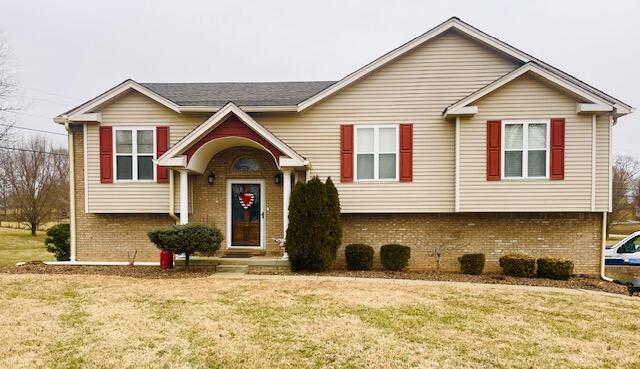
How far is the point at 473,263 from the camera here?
11.0 meters

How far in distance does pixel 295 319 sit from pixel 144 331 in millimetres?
2240

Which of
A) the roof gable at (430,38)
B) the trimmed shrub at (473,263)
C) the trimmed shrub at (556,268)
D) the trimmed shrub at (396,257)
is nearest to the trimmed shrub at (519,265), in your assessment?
the trimmed shrub at (556,268)

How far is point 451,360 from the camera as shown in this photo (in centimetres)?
475

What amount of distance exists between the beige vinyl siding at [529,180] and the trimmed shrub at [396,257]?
203 centimetres

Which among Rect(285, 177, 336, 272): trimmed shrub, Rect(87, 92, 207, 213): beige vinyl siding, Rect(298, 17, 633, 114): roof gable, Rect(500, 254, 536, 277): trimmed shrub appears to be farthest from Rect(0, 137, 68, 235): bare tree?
Rect(500, 254, 536, 277): trimmed shrub

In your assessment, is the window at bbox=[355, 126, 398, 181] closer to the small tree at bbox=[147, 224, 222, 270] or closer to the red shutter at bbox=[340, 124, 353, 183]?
the red shutter at bbox=[340, 124, 353, 183]

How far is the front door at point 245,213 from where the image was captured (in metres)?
12.5

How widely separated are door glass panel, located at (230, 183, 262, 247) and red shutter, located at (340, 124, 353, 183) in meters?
2.84

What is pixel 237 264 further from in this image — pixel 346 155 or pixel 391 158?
pixel 391 158

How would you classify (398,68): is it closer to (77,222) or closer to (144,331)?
(144,331)

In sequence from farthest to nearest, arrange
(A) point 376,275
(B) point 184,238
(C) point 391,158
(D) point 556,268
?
(C) point 391,158, (D) point 556,268, (A) point 376,275, (B) point 184,238

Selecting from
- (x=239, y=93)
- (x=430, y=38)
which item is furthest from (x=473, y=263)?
(x=239, y=93)

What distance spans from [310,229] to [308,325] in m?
4.45

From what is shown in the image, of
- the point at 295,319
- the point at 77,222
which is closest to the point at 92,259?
the point at 77,222
